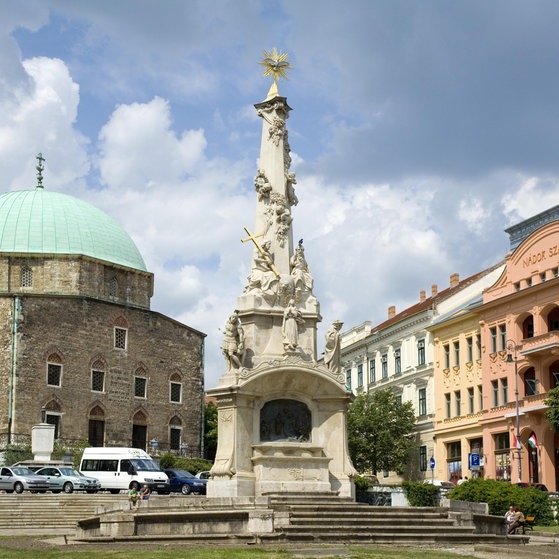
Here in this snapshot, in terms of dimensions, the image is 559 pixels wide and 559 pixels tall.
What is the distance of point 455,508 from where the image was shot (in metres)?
28.6

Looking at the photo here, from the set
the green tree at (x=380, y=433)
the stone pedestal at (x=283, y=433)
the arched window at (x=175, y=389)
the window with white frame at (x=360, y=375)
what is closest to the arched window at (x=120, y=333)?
the arched window at (x=175, y=389)

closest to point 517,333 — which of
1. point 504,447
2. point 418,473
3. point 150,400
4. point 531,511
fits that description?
point 504,447

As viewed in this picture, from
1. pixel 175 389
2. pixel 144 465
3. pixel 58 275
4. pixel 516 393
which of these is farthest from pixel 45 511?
pixel 175 389

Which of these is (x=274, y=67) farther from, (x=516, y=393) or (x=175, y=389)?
(x=175, y=389)

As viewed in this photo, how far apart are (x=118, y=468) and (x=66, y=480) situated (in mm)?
4708

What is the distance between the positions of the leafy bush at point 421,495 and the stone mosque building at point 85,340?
136 ft

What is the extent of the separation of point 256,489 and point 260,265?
6.09 meters

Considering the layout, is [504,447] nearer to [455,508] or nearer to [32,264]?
[455,508]

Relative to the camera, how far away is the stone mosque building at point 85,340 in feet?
238

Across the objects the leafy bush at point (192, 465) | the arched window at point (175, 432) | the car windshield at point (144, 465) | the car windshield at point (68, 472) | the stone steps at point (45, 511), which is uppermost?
the arched window at point (175, 432)

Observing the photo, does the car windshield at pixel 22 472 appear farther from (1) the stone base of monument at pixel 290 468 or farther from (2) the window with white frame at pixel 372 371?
(2) the window with white frame at pixel 372 371

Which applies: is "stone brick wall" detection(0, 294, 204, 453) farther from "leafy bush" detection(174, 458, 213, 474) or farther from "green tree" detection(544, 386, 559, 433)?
"green tree" detection(544, 386, 559, 433)

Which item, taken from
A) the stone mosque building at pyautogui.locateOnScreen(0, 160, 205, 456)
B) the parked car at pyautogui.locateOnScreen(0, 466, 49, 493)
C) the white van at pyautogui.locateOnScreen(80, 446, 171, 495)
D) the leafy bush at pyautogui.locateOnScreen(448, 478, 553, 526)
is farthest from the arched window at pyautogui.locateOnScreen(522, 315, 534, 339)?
the stone mosque building at pyautogui.locateOnScreen(0, 160, 205, 456)

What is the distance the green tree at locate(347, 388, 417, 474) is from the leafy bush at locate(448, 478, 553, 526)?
26.1 m
